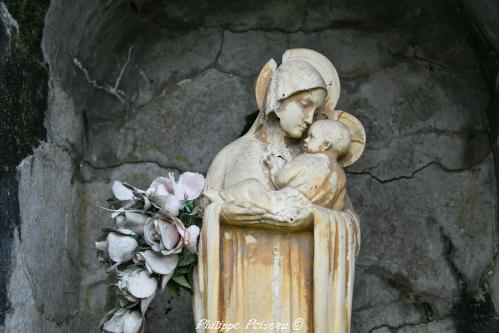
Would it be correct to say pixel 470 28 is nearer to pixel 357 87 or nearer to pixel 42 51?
pixel 357 87

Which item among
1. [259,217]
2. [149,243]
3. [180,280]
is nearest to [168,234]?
[149,243]

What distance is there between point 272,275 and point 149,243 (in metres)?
0.37

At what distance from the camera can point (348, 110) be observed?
12.7ft

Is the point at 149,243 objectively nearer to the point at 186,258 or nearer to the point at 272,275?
the point at 186,258

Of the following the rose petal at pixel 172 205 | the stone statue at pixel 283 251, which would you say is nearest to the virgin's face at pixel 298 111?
the stone statue at pixel 283 251

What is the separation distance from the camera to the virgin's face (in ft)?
10.4

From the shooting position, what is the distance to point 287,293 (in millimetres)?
2971

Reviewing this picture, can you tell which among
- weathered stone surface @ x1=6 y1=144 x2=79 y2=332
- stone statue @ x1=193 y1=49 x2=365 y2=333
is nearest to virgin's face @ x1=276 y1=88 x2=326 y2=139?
stone statue @ x1=193 y1=49 x2=365 y2=333

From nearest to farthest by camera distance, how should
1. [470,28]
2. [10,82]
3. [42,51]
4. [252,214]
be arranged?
[252,214], [10,82], [42,51], [470,28]

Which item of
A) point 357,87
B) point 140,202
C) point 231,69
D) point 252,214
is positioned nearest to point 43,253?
point 140,202

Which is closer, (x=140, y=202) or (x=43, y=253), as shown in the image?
(x=140, y=202)

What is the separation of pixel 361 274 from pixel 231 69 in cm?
93

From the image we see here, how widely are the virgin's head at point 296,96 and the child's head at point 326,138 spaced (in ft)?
0.31

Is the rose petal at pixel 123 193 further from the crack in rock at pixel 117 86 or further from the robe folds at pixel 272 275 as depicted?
the crack in rock at pixel 117 86
